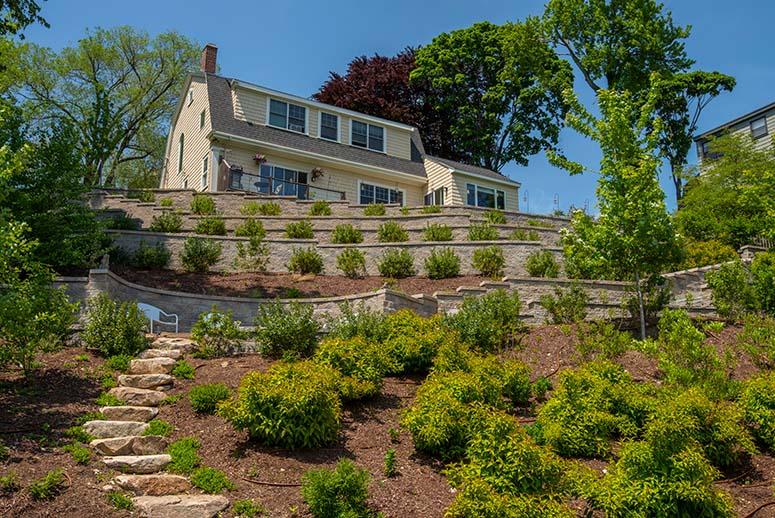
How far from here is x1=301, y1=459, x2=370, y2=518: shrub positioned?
577 centimetres

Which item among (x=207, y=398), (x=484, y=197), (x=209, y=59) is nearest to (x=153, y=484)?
(x=207, y=398)

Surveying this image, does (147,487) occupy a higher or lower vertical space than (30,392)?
lower

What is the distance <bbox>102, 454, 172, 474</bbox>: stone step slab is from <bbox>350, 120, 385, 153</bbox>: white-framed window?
21239 millimetres

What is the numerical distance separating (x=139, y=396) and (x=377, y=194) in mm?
18649

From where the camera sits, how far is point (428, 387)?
25.1 ft

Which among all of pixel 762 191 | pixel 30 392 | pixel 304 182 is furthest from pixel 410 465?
pixel 304 182

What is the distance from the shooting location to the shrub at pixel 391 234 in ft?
53.7

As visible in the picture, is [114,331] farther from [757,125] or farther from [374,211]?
[757,125]

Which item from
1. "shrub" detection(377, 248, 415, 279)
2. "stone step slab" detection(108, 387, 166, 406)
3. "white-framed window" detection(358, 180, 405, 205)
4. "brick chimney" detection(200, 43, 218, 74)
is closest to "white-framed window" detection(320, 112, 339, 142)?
"white-framed window" detection(358, 180, 405, 205)

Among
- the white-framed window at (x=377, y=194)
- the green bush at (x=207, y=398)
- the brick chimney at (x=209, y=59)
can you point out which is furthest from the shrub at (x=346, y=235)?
the brick chimney at (x=209, y=59)

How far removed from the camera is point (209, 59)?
27.5 m

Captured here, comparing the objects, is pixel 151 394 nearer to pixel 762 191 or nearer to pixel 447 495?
pixel 447 495

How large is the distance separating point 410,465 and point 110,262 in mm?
9982

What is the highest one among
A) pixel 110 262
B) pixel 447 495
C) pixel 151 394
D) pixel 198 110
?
pixel 198 110
